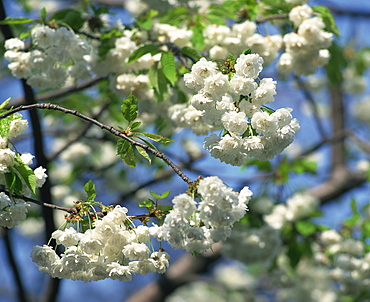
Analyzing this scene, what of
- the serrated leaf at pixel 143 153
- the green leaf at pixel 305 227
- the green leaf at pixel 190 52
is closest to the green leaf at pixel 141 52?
the green leaf at pixel 190 52

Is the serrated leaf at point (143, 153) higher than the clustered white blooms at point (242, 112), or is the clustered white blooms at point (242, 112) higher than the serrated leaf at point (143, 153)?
the clustered white blooms at point (242, 112)

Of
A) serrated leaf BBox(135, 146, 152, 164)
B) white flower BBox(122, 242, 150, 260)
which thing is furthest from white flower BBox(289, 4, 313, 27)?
white flower BBox(122, 242, 150, 260)

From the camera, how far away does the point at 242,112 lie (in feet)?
6.24

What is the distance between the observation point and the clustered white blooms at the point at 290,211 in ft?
13.7

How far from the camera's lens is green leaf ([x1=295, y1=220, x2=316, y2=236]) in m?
4.14

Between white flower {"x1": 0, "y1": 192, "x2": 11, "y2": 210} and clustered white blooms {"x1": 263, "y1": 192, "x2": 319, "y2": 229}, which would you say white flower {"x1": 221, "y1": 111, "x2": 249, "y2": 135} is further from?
clustered white blooms {"x1": 263, "y1": 192, "x2": 319, "y2": 229}

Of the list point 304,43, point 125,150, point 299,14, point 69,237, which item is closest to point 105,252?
point 69,237

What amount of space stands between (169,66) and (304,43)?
0.85 m

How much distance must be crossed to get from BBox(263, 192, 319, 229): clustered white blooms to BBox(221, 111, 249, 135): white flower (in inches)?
94.3

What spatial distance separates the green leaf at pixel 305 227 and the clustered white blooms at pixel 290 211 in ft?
0.19

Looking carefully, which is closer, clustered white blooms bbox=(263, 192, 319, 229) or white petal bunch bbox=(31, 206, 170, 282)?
white petal bunch bbox=(31, 206, 170, 282)

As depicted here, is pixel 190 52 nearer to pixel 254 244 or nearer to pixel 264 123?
pixel 264 123

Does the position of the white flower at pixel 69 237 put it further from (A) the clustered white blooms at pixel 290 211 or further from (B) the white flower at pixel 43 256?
(A) the clustered white blooms at pixel 290 211

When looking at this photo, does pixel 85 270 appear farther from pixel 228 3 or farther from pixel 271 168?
pixel 271 168
